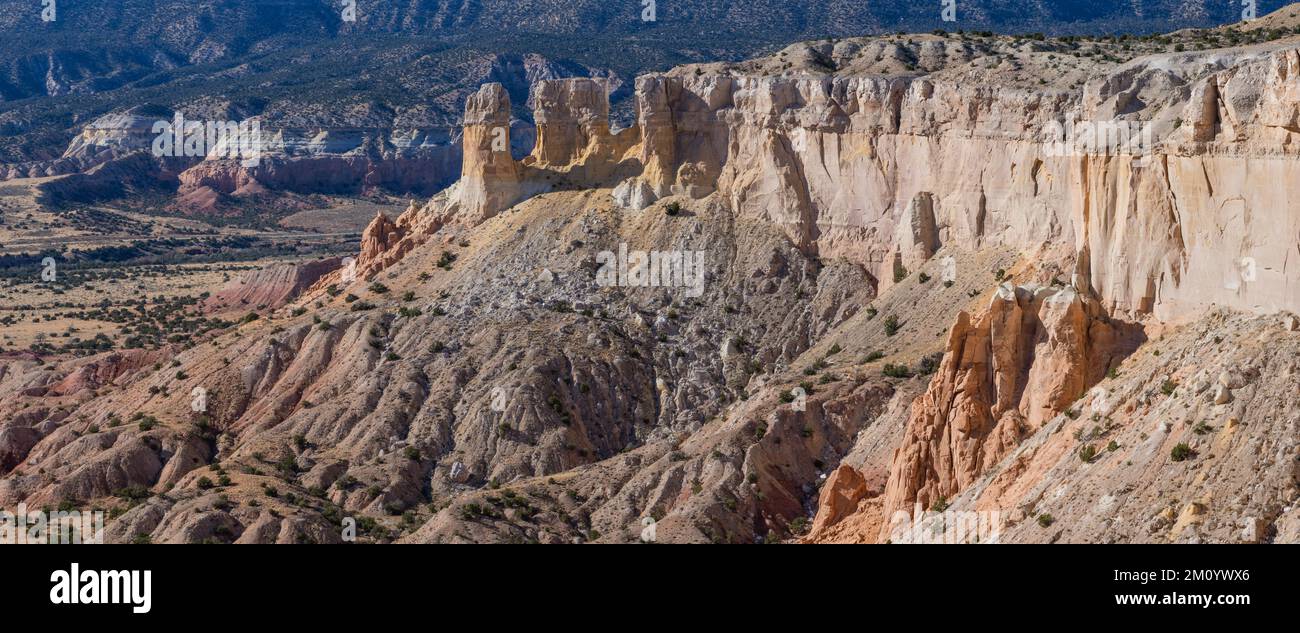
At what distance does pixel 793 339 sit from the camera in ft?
240

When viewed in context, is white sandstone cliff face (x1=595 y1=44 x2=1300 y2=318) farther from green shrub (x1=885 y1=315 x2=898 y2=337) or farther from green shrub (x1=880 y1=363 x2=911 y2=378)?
green shrub (x1=880 y1=363 x2=911 y2=378)

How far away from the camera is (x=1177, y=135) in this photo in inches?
1859

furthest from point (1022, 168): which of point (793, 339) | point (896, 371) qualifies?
point (793, 339)

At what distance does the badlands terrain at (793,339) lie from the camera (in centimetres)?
4419

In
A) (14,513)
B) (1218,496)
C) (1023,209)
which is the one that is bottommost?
(14,513)

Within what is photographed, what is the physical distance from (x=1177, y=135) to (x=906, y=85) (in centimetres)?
2601

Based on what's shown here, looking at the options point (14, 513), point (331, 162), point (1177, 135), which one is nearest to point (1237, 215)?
point (1177, 135)

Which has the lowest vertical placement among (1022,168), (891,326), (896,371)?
(896,371)

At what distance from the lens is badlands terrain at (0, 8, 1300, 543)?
1740 inches

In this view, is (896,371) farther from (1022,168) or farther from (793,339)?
(793,339)

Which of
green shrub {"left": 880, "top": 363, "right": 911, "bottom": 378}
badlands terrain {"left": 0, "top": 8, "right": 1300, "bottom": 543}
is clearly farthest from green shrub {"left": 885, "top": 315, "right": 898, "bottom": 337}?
green shrub {"left": 880, "top": 363, "right": 911, "bottom": 378}

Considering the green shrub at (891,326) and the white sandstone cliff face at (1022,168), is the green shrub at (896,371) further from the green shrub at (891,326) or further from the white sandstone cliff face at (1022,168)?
the white sandstone cliff face at (1022,168)

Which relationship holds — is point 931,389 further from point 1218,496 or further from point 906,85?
point 906,85

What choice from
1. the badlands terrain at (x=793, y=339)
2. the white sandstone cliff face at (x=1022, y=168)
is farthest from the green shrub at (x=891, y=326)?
the white sandstone cliff face at (x=1022, y=168)
